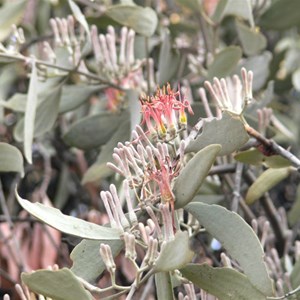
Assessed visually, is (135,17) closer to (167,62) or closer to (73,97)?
(167,62)

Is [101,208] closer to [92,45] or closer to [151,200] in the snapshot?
[92,45]

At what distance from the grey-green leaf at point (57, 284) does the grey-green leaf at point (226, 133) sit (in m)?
0.27

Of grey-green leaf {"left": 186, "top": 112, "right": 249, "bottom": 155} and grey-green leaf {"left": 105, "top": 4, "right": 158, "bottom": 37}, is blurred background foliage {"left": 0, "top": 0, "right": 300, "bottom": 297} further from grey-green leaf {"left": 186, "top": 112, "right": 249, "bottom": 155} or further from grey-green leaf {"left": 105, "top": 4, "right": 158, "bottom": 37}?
grey-green leaf {"left": 186, "top": 112, "right": 249, "bottom": 155}

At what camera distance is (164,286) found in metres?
0.90

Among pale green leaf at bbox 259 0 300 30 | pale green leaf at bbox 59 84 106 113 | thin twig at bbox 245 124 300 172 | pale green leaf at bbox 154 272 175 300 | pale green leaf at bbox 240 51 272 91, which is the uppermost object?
thin twig at bbox 245 124 300 172

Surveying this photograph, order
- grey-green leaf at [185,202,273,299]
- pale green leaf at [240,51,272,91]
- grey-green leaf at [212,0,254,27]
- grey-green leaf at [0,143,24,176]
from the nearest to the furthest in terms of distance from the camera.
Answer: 1. grey-green leaf at [185,202,273,299]
2. grey-green leaf at [0,143,24,176]
3. grey-green leaf at [212,0,254,27]
4. pale green leaf at [240,51,272,91]

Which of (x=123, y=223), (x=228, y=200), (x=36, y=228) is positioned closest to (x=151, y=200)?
(x=123, y=223)

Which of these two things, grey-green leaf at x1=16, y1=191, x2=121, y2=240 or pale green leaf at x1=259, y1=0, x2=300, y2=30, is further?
pale green leaf at x1=259, y1=0, x2=300, y2=30

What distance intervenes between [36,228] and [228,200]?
56 cm

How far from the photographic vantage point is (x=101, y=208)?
1992 mm

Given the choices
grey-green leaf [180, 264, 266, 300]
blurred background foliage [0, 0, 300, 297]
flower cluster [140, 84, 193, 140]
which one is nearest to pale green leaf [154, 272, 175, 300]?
grey-green leaf [180, 264, 266, 300]

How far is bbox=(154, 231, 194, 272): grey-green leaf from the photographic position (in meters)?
0.79

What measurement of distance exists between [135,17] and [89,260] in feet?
1.88

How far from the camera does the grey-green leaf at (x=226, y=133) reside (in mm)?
977
